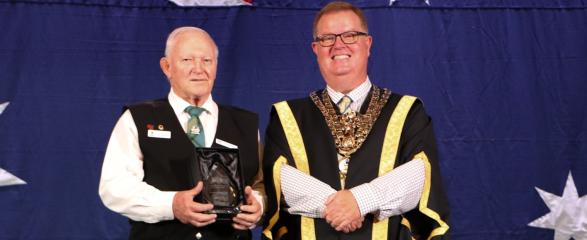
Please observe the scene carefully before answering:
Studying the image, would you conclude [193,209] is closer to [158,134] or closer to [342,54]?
[158,134]

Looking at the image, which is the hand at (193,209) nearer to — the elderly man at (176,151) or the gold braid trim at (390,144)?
the elderly man at (176,151)

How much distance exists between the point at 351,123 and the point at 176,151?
23.5 inches

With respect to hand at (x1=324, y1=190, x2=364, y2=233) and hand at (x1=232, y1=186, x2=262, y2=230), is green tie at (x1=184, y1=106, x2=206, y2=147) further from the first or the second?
hand at (x1=324, y1=190, x2=364, y2=233)

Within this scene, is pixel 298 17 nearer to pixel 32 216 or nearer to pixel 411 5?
pixel 411 5

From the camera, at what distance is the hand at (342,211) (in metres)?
2.45

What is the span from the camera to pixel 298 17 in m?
4.20

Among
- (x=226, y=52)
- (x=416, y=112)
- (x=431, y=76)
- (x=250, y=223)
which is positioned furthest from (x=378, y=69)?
(x=250, y=223)

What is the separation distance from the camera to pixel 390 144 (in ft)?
8.68

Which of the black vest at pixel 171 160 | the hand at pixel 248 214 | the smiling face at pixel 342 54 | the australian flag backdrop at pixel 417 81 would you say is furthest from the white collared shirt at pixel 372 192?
the australian flag backdrop at pixel 417 81

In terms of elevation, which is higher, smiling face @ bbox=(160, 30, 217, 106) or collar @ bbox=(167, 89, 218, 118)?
smiling face @ bbox=(160, 30, 217, 106)

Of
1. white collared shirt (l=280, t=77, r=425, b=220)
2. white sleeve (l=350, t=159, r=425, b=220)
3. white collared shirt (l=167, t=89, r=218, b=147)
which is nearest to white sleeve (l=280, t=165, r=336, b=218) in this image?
white collared shirt (l=280, t=77, r=425, b=220)

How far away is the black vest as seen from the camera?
105 inches

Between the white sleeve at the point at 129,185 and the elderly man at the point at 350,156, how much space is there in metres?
0.37

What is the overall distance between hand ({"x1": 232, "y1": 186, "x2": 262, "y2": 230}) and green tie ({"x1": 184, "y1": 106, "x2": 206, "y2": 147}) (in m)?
0.31
